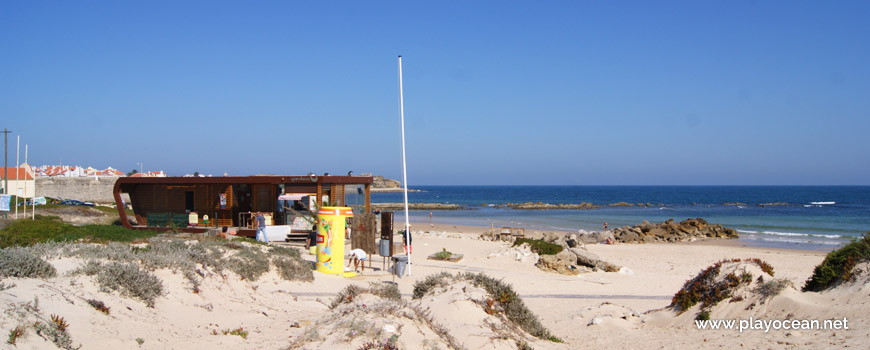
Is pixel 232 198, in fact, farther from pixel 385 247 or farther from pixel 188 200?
pixel 385 247

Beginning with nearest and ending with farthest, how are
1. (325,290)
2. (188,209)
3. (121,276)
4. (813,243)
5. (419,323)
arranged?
(419,323), (121,276), (325,290), (188,209), (813,243)

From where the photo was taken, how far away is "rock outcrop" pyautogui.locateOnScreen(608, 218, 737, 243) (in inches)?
1299

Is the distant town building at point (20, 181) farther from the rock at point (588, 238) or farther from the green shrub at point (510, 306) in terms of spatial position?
the green shrub at point (510, 306)

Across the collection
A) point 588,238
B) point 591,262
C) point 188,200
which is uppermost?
point 188,200

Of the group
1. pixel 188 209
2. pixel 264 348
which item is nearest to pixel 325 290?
pixel 264 348

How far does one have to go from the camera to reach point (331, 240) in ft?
46.5

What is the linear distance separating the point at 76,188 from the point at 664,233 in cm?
4990

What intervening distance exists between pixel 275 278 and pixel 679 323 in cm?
818

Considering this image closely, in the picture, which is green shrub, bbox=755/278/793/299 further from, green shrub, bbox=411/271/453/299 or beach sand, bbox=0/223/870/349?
green shrub, bbox=411/271/453/299

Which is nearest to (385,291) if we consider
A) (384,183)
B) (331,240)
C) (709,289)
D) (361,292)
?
(361,292)

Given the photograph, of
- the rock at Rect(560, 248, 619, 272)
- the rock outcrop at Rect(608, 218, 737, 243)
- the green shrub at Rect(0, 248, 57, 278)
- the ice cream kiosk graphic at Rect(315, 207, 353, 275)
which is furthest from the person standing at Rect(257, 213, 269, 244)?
the rock outcrop at Rect(608, 218, 737, 243)

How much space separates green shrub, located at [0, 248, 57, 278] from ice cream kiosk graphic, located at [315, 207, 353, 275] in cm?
664

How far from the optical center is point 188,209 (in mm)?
24547

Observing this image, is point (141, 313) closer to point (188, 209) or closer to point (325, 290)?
point (325, 290)
